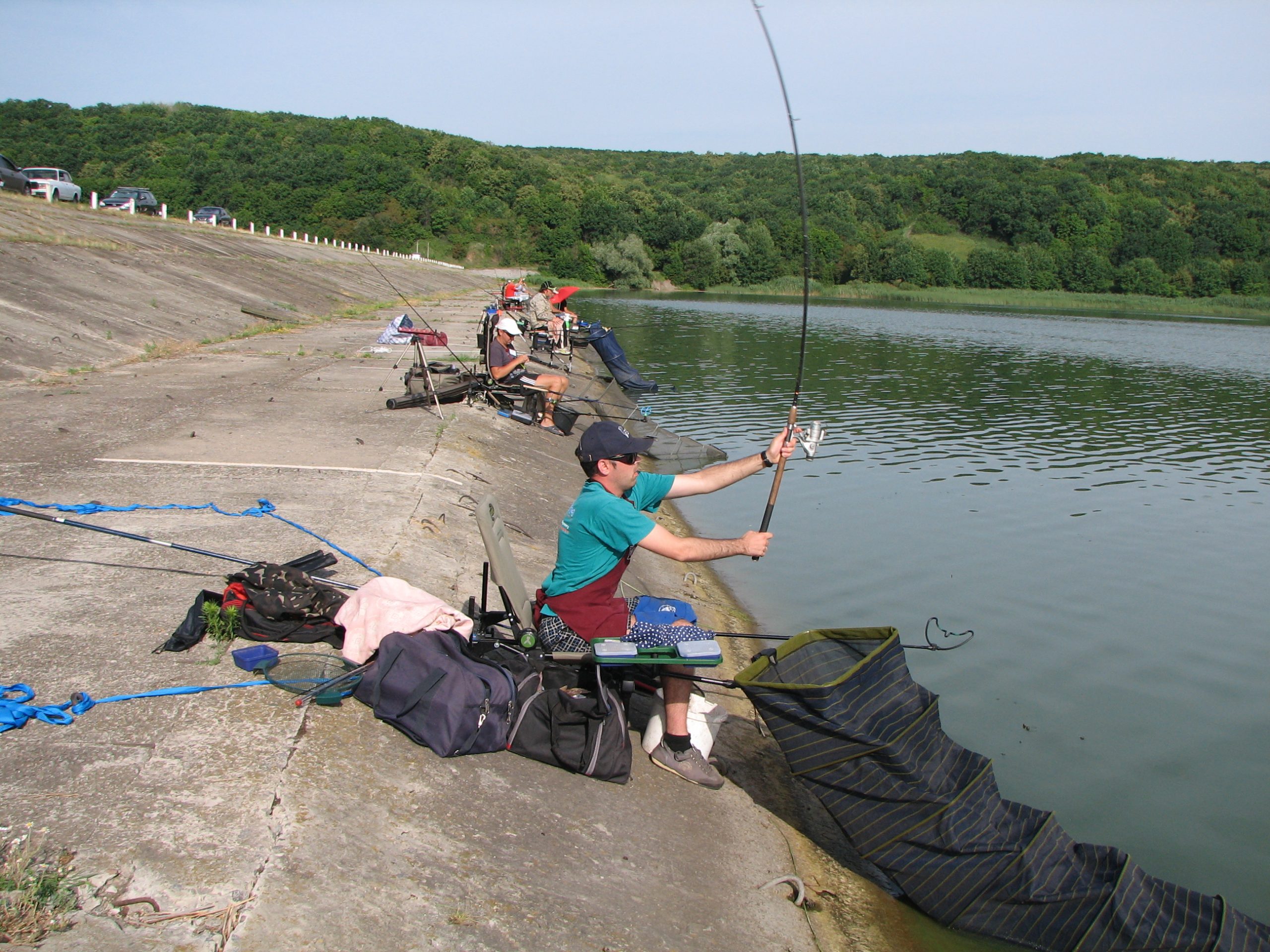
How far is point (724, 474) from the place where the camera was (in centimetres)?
514

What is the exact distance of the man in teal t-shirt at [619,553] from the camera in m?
4.50

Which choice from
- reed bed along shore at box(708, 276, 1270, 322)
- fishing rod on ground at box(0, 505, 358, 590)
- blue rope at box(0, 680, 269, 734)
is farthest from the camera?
reed bed along shore at box(708, 276, 1270, 322)

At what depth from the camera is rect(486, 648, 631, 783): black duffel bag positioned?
440cm

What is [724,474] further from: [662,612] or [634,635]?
[634,635]

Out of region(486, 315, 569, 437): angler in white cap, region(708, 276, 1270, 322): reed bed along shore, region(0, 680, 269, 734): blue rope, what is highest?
region(708, 276, 1270, 322): reed bed along shore

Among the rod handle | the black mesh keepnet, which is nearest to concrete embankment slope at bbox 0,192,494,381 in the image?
the rod handle

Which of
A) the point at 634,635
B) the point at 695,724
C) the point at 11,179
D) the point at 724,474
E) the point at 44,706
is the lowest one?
the point at 695,724

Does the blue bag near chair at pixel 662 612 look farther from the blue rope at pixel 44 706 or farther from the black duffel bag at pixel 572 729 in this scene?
the blue rope at pixel 44 706

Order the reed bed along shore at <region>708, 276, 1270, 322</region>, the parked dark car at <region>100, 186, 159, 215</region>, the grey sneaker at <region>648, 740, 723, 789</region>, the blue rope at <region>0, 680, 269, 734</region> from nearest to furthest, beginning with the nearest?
the blue rope at <region>0, 680, 269, 734</region> < the grey sneaker at <region>648, 740, 723, 789</region> < the parked dark car at <region>100, 186, 159, 215</region> < the reed bed along shore at <region>708, 276, 1270, 322</region>

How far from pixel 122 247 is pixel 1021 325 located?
43435mm

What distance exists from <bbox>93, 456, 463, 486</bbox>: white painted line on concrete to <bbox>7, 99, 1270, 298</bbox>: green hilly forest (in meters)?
81.5

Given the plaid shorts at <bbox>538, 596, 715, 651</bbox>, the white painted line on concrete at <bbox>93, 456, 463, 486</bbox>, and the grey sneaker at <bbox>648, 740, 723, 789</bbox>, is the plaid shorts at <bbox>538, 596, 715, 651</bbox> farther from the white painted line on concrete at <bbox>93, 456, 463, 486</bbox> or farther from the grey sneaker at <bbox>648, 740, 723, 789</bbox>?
the white painted line on concrete at <bbox>93, 456, 463, 486</bbox>

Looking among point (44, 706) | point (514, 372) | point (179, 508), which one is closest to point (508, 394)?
point (514, 372)

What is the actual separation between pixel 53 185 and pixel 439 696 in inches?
1468
